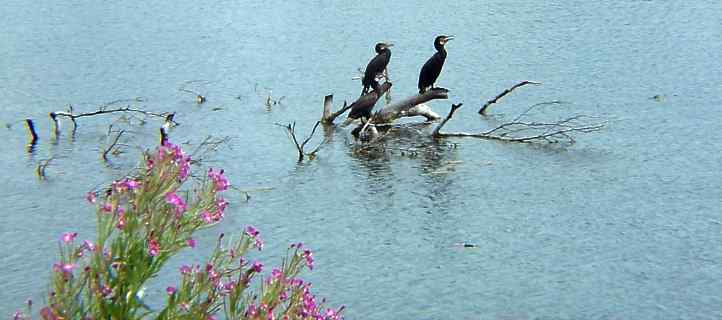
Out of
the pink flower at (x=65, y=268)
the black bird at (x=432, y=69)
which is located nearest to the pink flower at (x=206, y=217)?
the pink flower at (x=65, y=268)

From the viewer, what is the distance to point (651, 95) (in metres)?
17.7

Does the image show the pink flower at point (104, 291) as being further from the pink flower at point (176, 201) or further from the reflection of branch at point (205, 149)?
the reflection of branch at point (205, 149)

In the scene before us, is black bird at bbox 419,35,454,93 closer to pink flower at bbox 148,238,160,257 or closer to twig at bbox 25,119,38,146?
twig at bbox 25,119,38,146

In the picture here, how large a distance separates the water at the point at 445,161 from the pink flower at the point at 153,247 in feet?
15.3

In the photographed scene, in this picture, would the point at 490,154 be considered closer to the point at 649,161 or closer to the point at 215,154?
the point at 649,161

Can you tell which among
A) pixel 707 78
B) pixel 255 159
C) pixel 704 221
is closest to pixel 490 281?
pixel 704 221

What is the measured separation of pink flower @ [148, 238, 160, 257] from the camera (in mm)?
4632

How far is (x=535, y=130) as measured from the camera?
16000mm

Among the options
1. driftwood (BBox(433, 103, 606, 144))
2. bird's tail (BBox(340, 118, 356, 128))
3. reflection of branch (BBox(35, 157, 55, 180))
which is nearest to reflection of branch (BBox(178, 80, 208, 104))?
bird's tail (BBox(340, 118, 356, 128))

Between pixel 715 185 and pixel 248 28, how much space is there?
16.3 meters

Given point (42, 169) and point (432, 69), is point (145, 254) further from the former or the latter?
point (432, 69)

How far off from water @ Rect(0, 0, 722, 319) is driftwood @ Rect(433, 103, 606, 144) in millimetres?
212

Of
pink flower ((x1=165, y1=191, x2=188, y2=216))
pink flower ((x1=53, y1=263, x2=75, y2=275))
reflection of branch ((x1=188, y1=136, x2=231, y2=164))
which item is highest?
pink flower ((x1=165, y1=191, x2=188, y2=216))

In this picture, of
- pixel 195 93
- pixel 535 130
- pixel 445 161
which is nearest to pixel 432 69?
pixel 535 130
